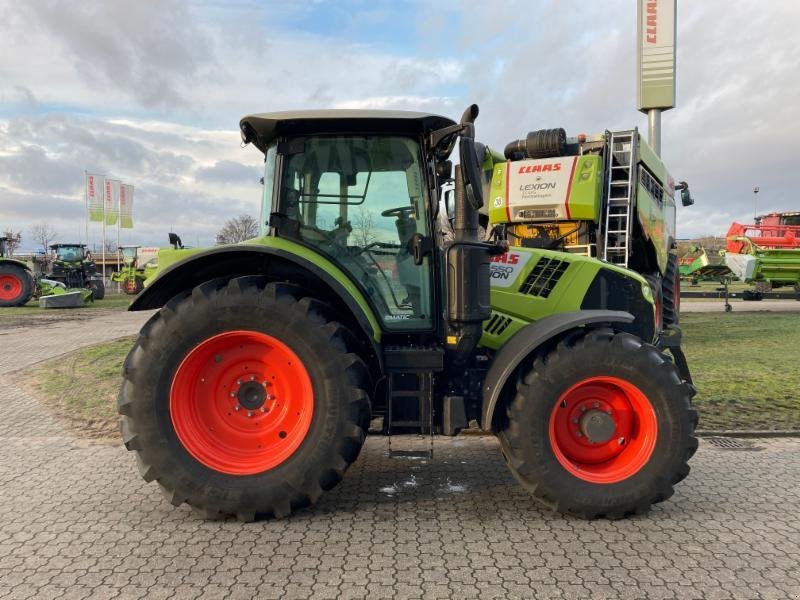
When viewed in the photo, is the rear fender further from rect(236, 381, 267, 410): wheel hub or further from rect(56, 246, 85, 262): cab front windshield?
rect(56, 246, 85, 262): cab front windshield

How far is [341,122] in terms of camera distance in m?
3.44

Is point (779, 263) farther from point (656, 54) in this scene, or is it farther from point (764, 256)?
point (656, 54)

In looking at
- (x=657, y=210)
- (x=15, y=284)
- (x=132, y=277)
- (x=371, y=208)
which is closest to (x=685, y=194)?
(x=657, y=210)

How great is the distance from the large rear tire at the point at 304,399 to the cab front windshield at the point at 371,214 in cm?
42

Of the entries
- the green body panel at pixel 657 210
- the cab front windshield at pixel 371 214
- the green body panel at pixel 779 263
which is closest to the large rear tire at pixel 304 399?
the cab front windshield at pixel 371 214

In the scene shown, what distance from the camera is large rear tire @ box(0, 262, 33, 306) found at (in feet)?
63.9

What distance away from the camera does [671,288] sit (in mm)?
9719

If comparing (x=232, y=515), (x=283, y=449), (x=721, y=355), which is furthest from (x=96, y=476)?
(x=721, y=355)

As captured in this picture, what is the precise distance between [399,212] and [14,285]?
20.7 metres

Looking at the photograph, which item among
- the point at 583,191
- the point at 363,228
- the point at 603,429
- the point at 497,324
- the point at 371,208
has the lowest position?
the point at 603,429

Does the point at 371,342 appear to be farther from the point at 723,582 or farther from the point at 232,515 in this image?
the point at 723,582

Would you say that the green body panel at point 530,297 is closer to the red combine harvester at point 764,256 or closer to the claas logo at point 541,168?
the claas logo at point 541,168

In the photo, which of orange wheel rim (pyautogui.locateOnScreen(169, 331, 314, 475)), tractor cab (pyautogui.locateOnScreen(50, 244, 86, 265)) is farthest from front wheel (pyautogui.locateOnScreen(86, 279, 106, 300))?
orange wheel rim (pyautogui.locateOnScreen(169, 331, 314, 475))

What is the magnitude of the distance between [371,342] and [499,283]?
1.14 meters
